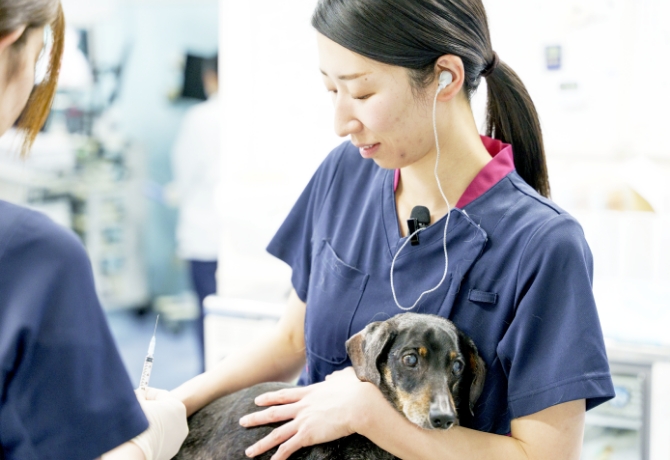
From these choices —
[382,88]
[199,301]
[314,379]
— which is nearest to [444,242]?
[382,88]

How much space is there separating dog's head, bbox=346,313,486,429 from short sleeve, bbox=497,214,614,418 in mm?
90

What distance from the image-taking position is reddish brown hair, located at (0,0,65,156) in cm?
69

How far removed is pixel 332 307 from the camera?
127cm

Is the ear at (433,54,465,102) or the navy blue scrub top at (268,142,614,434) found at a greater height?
the ear at (433,54,465,102)

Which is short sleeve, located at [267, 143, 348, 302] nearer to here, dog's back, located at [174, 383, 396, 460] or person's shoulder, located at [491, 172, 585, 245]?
dog's back, located at [174, 383, 396, 460]

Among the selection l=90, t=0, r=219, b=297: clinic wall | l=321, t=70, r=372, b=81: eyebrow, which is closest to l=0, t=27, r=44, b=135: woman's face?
l=321, t=70, r=372, b=81: eyebrow

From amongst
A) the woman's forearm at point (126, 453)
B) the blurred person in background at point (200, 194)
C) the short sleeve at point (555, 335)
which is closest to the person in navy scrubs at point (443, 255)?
the short sleeve at point (555, 335)

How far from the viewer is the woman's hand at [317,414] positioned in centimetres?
113

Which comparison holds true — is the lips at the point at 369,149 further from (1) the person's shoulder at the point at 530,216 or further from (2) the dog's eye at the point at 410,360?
(2) the dog's eye at the point at 410,360

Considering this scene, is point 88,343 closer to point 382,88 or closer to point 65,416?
point 65,416

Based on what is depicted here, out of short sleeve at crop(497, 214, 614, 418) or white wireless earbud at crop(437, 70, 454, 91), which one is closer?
short sleeve at crop(497, 214, 614, 418)

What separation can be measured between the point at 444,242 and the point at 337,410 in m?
0.34

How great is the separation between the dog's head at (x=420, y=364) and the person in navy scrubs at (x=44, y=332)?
51 centimetres

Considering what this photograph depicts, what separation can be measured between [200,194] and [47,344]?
346 cm
